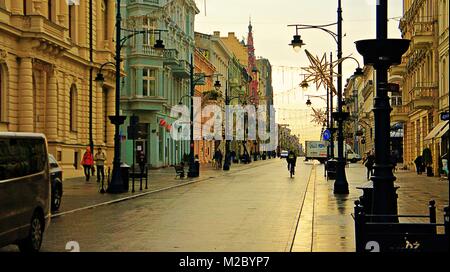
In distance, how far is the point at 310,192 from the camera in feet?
96.4

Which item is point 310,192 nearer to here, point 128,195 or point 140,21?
point 128,195

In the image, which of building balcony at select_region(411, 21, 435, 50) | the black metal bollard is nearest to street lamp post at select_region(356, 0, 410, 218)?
the black metal bollard

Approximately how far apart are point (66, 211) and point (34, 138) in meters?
8.53

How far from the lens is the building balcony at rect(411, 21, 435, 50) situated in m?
43.1

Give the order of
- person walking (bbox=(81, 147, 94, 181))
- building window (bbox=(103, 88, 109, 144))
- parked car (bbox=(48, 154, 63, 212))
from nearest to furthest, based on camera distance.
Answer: parked car (bbox=(48, 154, 63, 212)) < person walking (bbox=(81, 147, 94, 181)) < building window (bbox=(103, 88, 109, 144))

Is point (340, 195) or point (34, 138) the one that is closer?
point (34, 138)

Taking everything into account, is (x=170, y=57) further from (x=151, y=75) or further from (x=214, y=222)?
(x=214, y=222)

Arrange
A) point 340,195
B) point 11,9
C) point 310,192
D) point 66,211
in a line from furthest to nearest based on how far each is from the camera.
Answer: point 11,9, point 310,192, point 340,195, point 66,211

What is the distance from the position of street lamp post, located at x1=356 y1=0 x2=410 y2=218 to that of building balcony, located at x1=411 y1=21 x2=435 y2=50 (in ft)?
112

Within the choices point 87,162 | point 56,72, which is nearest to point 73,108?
point 56,72

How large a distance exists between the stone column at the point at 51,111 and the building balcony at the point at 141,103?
2110 centimetres

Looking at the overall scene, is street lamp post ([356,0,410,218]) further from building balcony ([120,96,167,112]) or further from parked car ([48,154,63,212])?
building balcony ([120,96,167,112])

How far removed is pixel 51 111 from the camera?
38.0 m
